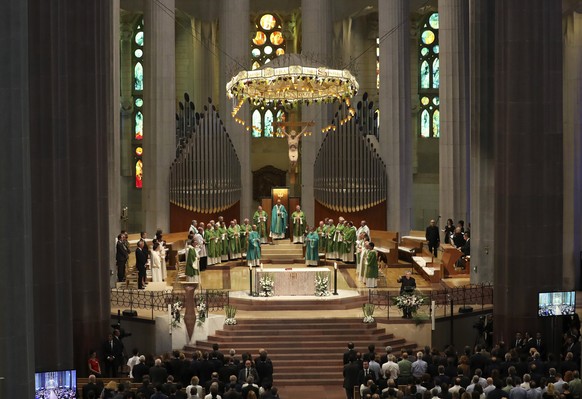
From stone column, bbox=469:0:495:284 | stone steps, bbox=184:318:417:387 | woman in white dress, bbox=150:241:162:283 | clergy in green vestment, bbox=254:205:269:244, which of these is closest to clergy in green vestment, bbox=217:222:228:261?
clergy in green vestment, bbox=254:205:269:244

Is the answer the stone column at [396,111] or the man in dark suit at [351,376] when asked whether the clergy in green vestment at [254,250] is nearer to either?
the stone column at [396,111]

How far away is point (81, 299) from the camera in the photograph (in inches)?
1110

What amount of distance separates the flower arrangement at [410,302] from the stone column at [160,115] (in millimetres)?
15331

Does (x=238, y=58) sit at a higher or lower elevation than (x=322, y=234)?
higher

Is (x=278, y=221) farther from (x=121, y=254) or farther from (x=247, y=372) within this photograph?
(x=247, y=372)

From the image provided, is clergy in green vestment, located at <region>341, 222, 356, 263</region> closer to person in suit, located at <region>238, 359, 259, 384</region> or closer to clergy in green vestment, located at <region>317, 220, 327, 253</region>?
clergy in green vestment, located at <region>317, 220, 327, 253</region>

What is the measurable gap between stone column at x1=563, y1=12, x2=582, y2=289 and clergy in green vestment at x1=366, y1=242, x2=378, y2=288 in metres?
6.14

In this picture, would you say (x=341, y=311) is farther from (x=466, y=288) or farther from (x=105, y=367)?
(x=105, y=367)

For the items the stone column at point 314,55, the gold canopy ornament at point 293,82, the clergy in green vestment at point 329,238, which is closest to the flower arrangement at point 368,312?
the gold canopy ornament at point 293,82

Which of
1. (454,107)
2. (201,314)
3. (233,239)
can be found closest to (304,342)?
(201,314)

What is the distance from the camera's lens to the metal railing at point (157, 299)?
1210 inches

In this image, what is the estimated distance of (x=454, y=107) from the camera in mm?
41375

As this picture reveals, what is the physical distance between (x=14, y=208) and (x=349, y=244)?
21.8 metres

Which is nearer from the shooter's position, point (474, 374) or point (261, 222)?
point (474, 374)
